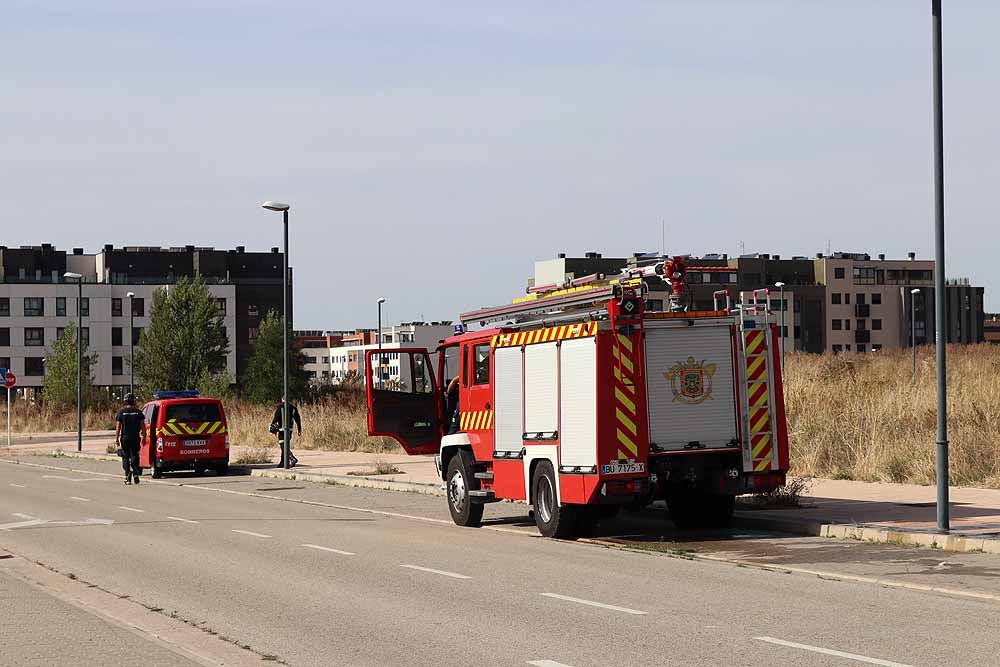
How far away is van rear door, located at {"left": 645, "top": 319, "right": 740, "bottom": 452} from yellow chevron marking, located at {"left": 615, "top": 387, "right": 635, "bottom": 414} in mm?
246

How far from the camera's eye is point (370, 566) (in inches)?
579

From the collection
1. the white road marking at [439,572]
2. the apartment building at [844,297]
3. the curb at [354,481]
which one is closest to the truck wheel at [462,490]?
the white road marking at [439,572]

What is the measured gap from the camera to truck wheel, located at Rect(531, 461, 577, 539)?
17234 millimetres

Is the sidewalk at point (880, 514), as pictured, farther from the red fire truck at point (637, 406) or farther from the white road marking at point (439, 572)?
the white road marking at point (439, 572)

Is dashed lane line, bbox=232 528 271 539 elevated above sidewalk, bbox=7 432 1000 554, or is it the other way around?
sidewalk, bbox=7 432 1000 554

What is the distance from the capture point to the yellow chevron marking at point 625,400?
54.2ft

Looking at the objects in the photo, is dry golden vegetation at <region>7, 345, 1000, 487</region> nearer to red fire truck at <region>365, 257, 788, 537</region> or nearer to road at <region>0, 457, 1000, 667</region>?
red fire truck at <region>365, 257, 788, 537</region>

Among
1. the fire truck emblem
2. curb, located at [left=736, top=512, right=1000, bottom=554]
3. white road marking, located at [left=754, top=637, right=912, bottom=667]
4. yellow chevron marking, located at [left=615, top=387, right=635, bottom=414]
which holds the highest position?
the fire truck emblem

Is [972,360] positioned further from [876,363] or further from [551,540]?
[551,540]

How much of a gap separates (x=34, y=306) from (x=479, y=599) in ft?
439

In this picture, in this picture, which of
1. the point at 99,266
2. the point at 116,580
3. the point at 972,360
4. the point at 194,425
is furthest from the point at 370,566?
the point at 99,266

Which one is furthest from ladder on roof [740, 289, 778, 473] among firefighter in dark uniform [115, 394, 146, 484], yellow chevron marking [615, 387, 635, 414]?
firefighter in dark uniform [115, 394, 146, 484]

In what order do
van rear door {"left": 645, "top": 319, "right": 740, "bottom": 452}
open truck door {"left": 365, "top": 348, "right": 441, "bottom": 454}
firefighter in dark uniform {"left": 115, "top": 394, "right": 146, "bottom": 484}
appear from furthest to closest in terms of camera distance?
firefighter in dark uniform {"left": 115, "top": 394, "right": 146, "bottom": 484}
open truck door {"left": 365, "top": 348, "right": 441, "bottom": 454}
van rear door {"left": 645, "top": 319, "right": 740, "bottom": 452}

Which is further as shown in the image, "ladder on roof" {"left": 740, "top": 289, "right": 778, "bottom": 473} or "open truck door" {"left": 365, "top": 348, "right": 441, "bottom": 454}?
"open truck door" {"left": 365, "top": 348, "right": 441, "bottom": 454}
